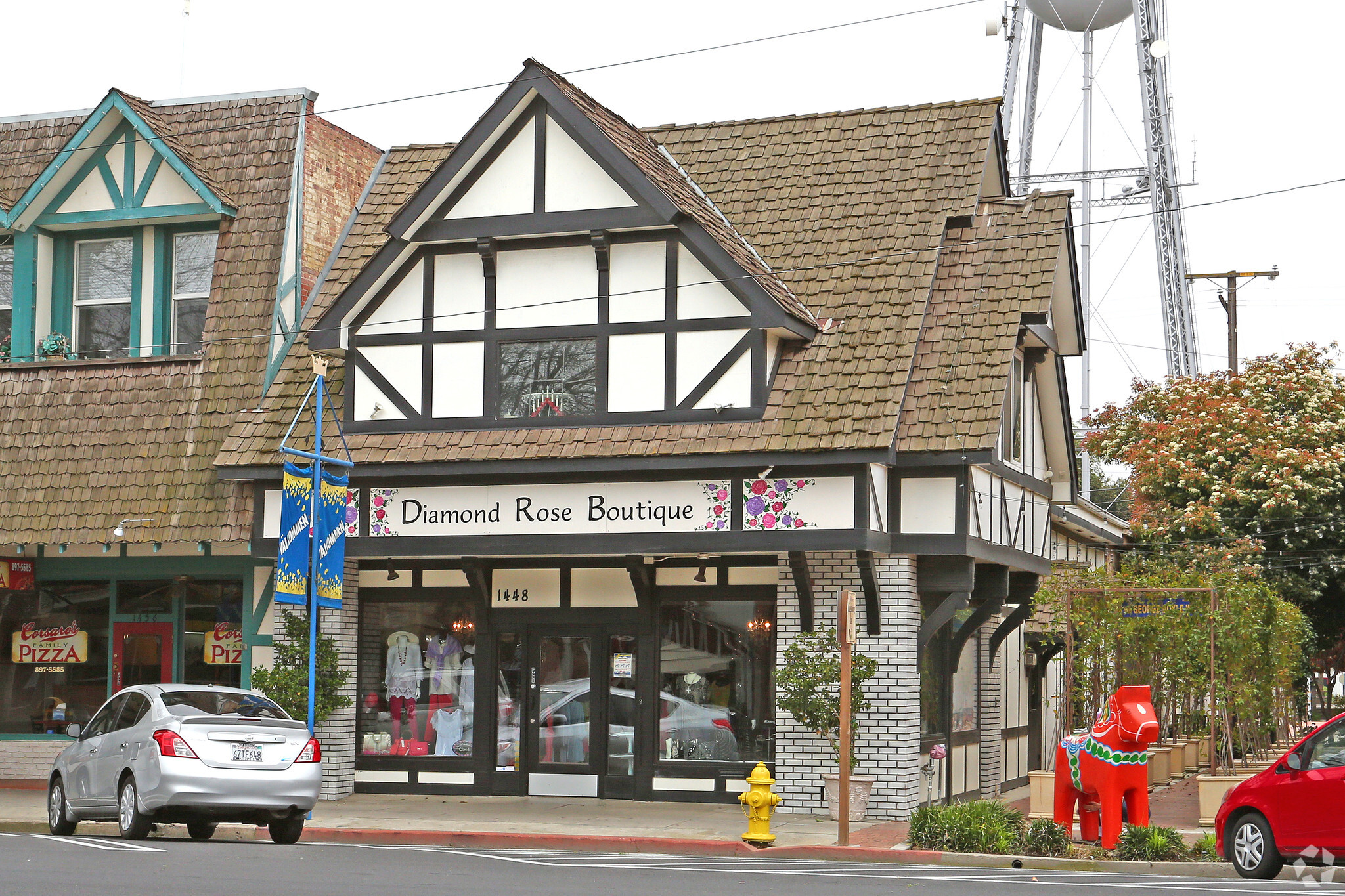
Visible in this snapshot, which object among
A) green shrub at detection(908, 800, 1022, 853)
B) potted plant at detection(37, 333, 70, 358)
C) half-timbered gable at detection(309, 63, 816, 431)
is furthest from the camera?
potted plant at detection(37, 333, 70, 358)

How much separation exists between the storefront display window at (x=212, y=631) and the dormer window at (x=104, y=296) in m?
3.58

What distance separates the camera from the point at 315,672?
1967 cm

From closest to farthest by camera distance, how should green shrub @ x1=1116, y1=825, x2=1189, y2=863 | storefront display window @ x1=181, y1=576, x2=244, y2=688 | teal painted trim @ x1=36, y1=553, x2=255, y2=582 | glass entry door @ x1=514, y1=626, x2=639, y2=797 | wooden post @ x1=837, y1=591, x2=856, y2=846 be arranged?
1. green shrub @ x1=1116, y1=825, x2=1189, y2=863
2. wooden post @ x1=837, y1=591, x2=856, y2=846
3. glass entry door @ x1=514, y1=626, x2=639, y2=797
4. teal painted trim @ x1=36, y1=553, x2=255, y2=582
5. storefront display window @ x1=181, y1=576, x2=244, y2=688

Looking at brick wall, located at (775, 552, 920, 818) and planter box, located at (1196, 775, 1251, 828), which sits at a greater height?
brick wall, located at (775, 552, 920, 818)

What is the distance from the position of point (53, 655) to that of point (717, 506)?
399 inches

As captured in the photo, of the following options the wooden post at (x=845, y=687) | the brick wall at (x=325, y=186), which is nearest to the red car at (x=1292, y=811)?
the wooden post at (x=845, y=687)

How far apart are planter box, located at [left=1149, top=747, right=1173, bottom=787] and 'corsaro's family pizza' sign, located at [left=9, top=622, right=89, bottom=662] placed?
14.8m

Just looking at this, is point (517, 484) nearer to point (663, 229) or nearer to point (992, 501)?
point (663, 229)

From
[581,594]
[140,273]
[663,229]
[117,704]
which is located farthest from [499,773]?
[140,273]

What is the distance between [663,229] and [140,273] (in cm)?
797

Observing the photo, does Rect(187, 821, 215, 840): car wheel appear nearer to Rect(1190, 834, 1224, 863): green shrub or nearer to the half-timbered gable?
the half-timbered gable

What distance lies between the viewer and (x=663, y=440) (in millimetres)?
18438

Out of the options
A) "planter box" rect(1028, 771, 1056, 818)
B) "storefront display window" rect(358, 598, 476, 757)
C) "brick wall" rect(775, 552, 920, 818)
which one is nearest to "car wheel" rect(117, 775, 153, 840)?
"storefront display window" rect(358, 598, 476, 757)

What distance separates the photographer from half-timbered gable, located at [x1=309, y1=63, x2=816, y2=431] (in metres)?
18.8
